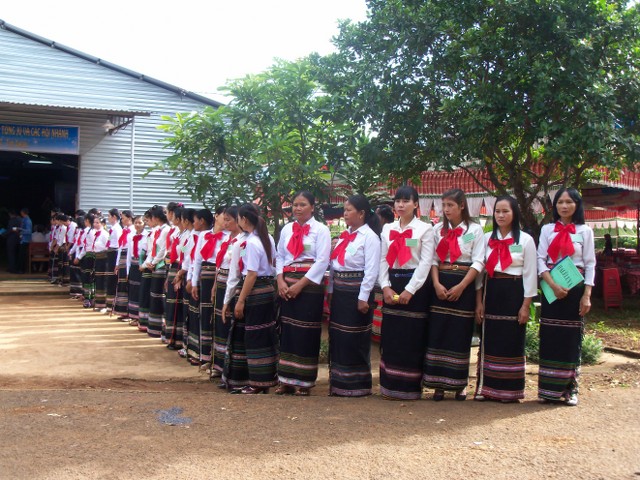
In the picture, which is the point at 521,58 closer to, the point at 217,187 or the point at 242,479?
the point at 217,187

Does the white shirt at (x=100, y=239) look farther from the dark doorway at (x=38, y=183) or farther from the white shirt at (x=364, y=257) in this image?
the dark doorway at (x=38, y=183)

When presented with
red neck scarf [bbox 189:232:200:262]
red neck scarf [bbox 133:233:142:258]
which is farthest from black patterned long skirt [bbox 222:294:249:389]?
red neck scarf [bbox 133:233:142:258]

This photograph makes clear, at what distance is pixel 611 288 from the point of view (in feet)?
41.2

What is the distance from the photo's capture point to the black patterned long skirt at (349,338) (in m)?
5.67

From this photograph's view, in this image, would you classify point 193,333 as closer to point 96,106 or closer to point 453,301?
point 453,301

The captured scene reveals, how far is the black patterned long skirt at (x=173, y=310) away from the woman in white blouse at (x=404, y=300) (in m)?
3.59

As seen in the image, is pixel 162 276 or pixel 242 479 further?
pixel 162 276

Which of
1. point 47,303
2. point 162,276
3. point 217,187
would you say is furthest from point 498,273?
point 47,303

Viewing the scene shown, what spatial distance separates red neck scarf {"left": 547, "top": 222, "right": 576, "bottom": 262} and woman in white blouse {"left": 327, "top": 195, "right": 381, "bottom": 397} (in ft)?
4.73

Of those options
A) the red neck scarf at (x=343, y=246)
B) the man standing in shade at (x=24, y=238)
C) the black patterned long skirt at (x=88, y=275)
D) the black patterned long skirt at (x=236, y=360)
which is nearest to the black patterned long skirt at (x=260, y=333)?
the black patterned long skirt at (x=236, y=360)

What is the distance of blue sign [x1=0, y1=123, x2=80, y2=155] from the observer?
15.1 meters

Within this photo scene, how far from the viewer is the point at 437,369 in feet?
18.2

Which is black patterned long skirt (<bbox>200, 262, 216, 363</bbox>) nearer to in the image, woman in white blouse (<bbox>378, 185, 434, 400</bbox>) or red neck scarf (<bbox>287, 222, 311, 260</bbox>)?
red neck scarf (<bbox>287, 222, 311, 260</bbox>)

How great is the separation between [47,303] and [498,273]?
1056cm
